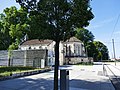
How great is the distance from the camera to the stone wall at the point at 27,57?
33.9 metres

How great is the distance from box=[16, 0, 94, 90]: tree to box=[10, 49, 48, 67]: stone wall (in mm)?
25882

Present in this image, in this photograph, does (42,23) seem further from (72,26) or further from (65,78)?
(65,78)

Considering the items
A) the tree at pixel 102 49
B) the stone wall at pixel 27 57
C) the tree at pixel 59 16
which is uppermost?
the tree at pixel 102 49

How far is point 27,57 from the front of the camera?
1441 inches

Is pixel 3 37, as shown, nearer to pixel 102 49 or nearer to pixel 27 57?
pixel 27 57

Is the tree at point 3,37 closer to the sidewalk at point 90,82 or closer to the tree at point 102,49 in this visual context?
the sidewalk at point 90,82

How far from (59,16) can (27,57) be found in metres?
30.6

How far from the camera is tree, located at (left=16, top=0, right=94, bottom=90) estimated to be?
266 inches

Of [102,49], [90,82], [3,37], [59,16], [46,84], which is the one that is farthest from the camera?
[102,49]

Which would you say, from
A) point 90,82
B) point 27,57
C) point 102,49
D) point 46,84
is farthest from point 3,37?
point 102,49

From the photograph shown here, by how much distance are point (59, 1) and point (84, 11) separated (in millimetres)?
974

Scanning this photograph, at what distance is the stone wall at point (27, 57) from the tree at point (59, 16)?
25.9 m

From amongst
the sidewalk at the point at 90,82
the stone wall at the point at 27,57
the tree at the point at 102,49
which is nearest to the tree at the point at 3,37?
the stone wall at the point at 27,57

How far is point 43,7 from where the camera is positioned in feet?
22.4
